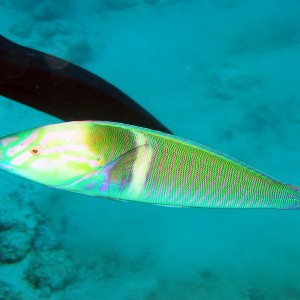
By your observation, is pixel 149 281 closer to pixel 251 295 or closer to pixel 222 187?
pixel 251 295

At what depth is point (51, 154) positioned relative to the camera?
986 millimetres

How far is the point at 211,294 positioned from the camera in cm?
596

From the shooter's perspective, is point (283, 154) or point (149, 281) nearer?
point (149, 281)

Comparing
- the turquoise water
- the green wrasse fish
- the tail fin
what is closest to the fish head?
the green wrasse fish

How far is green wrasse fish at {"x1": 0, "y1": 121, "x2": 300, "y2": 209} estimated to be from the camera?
39.1 inches

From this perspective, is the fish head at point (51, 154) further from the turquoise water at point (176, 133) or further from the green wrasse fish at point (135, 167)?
the turquoise water at point (176, 133)

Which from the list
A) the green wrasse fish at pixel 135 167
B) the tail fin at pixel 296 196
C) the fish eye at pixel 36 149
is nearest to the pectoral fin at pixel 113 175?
the green wrasse fish at pixel 135 167

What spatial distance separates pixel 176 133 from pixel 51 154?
7525 mm

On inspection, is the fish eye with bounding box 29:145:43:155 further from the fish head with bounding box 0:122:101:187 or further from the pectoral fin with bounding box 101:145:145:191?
the pectoral fin with bounding box 101:145:145:191

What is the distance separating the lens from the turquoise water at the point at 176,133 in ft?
19.9

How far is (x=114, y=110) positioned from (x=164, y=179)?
149cm

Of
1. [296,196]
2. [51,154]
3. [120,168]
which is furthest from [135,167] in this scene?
[296,196]

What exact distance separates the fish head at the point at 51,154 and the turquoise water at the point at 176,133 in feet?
17.6

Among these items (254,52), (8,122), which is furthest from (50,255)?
(254,52)
